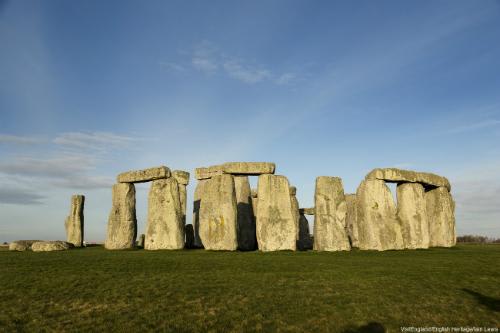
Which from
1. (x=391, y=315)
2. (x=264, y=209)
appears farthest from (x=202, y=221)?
(x=391, y=315)

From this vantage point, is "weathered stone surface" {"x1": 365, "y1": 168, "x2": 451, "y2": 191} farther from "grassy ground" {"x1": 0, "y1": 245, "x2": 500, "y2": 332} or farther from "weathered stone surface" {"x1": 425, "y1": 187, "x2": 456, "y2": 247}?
"grassy ground" {"x1": 0, "y1": 245, "x2": 500, "y2": 332}

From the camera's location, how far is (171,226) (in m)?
19.8

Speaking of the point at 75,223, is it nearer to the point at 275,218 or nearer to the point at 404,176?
the point at 275,218

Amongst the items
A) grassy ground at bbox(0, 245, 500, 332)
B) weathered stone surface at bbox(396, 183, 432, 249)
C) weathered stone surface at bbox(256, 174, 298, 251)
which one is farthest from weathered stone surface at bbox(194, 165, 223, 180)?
grassy ground at bbox(0, 245, 500, 332)

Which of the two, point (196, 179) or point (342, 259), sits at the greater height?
point (196, 179)

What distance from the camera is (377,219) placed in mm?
19594

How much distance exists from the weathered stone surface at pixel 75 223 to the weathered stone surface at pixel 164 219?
19.1ft

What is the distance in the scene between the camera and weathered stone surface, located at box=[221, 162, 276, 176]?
19.7 meters

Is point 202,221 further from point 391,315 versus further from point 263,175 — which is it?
point 391,315

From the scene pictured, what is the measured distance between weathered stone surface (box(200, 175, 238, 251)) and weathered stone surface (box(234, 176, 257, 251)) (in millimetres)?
4288

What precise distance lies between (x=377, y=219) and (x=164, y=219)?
9.67 meters

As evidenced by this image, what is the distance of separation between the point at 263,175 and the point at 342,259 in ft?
19.0

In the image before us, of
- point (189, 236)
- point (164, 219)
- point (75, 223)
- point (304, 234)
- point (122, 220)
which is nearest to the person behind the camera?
point (164, 219)

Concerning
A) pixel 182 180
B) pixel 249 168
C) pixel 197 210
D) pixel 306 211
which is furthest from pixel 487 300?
pixel 306 211
